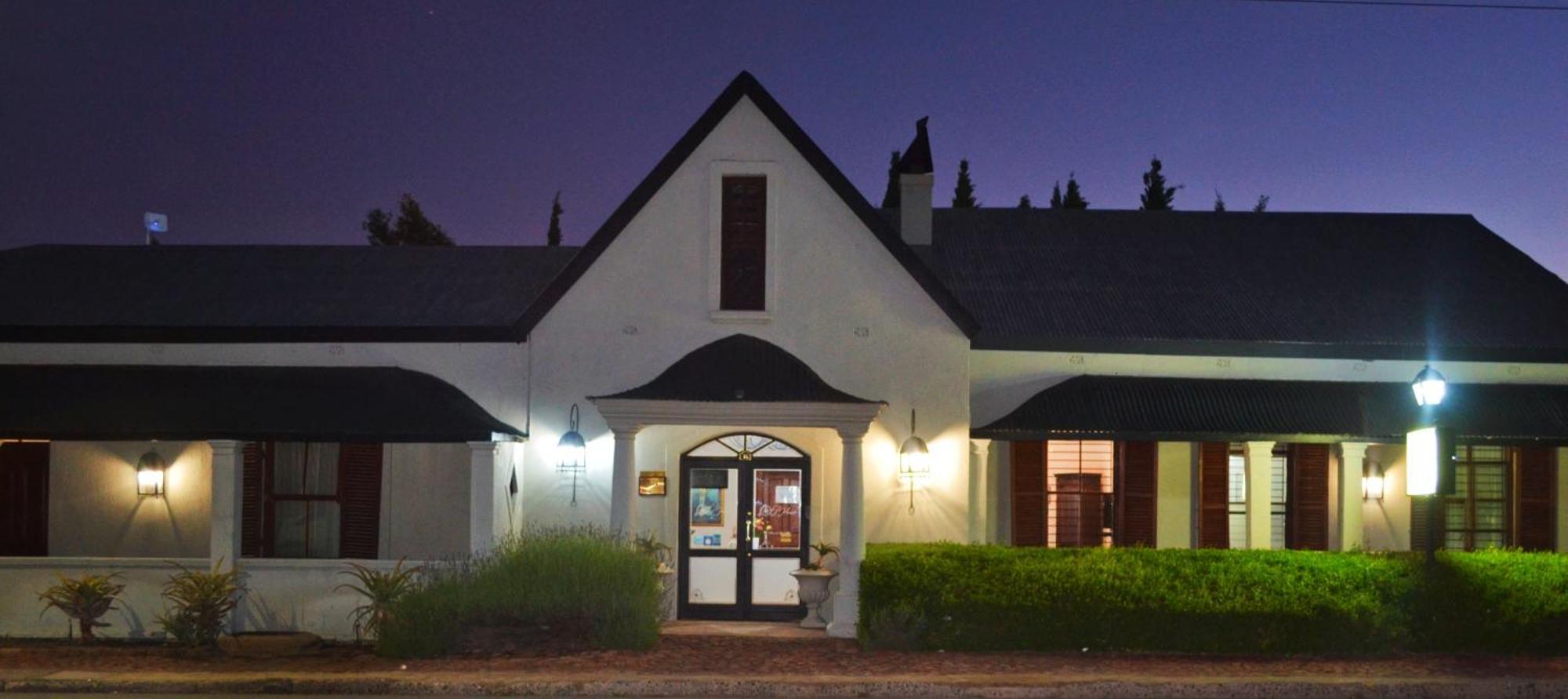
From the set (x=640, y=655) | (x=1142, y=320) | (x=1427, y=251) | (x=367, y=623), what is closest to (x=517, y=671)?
(x=640, y=655)

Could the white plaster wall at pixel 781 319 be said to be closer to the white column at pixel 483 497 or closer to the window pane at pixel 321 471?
the white column at pixel 483 497

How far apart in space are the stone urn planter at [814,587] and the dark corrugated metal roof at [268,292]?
457 cm

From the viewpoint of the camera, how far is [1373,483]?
2005 centimetres

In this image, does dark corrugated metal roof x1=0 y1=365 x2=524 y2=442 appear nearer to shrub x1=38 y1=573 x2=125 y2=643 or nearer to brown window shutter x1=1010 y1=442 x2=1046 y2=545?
shrub x1=38 y1=573 x2=125 y2=643

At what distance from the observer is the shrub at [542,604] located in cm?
1483

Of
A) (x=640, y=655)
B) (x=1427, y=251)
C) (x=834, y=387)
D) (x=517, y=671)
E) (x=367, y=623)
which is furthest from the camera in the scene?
(x=1427, y=251)

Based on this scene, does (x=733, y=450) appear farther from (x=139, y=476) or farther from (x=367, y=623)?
(x=139, y=476)

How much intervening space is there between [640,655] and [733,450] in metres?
4.03

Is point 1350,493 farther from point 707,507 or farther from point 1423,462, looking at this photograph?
point 707,507

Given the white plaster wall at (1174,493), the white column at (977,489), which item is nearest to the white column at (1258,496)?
the white plaster wall at (1174,493)

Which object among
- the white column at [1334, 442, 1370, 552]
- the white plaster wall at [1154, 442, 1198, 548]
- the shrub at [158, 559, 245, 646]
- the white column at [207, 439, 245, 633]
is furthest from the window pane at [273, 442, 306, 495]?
the white column at [1334, 442, 1370, 552]

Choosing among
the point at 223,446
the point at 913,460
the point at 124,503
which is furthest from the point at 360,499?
the point at 913,460

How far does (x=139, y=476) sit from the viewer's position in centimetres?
1888

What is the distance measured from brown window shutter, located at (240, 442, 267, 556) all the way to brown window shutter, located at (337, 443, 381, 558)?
92 cm
